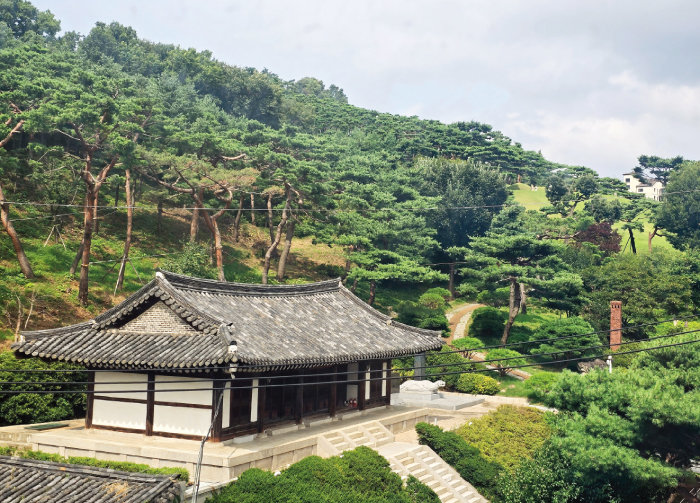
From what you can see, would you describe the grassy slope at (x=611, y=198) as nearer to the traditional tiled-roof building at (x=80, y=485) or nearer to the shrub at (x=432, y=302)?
the shrub at (x=432, y=302)

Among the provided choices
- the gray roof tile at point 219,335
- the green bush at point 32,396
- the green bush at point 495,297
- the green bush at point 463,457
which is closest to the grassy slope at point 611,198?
the green bush at point 495,297

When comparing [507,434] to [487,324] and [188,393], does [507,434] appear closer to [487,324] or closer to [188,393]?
[188,393]

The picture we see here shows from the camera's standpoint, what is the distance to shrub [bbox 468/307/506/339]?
54156mm

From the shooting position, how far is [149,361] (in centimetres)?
2197

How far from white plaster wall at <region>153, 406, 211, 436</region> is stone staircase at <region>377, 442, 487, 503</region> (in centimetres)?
737

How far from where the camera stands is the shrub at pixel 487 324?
178 ft

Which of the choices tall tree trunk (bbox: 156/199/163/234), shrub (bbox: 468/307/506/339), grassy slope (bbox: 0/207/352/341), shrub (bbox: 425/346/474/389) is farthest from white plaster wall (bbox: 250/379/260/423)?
tall tree trunk (bbox: 156/199/163/234)

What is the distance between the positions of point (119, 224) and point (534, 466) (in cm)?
4279

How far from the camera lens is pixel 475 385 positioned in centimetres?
4047

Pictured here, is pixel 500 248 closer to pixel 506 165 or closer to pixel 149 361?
pixel 149 361

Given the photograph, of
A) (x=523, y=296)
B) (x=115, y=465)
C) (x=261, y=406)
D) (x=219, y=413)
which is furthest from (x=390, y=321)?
(x=523, y=296)

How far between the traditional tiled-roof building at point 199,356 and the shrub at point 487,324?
87.5 ft

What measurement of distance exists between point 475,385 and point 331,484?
2106 cm

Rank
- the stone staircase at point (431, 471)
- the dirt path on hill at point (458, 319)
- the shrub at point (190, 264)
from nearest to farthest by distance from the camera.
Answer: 1. the stone staircase at point (431, 471)
2. the shrub at point (190, 264)
3. the dirt path on hill at point (458, 319)
